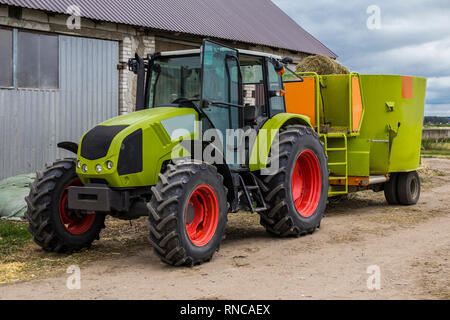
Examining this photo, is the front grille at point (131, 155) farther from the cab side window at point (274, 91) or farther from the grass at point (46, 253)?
the cab side window at point (274, 91)

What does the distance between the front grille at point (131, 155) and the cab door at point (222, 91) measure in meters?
0.91

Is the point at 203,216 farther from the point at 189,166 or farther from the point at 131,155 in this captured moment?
the point at 131,155

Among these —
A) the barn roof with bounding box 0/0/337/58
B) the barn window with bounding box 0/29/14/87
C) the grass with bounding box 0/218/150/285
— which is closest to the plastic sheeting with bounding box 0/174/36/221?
the grass with bounding box 0/218/150/285

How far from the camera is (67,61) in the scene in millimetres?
11703

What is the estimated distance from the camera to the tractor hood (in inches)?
240

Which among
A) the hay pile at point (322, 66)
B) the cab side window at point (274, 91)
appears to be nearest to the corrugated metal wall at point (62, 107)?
the hay pile at point (322, 66)

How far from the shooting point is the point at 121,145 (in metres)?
6.08

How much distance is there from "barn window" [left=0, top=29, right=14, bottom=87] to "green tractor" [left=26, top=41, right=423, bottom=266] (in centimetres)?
437

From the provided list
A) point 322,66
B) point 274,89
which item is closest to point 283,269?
point 274,89

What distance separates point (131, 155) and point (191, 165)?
0.67m

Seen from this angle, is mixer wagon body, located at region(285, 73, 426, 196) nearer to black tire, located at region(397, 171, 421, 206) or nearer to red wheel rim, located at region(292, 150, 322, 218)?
black tire, located at region(397, 171, 421, 206)

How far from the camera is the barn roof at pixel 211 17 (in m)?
12.1
